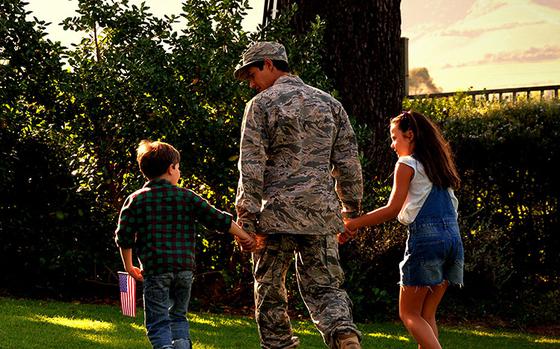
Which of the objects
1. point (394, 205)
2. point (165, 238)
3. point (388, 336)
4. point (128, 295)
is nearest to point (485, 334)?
point (388, 336)

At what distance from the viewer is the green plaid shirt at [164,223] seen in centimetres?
560

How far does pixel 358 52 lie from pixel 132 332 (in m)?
4.43

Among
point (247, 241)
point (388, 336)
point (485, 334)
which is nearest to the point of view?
point (247, 241)

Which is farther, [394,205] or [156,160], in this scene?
[394,205]

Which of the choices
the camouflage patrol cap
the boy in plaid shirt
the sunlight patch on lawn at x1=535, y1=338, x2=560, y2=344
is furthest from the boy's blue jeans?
the sunlight patch on lawn at x1=535, y1=338, x2=560, y2=344

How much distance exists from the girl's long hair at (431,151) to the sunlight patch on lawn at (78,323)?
10.6ft

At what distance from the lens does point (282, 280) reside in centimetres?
573

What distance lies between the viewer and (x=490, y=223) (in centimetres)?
1071

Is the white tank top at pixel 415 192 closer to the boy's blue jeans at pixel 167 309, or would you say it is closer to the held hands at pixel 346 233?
the held hands at pixel 346 233

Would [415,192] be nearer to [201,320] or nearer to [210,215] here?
[210,215]

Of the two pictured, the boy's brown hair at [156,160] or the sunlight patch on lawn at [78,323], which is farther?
the sunlight patch on lawn at [78,323]

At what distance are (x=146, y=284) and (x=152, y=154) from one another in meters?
0.74

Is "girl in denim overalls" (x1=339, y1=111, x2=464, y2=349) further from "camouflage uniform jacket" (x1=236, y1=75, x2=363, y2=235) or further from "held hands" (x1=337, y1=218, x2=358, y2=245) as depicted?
"camouflage uniform jacket" (x1=236, y1=75, x2=363, y2=235)

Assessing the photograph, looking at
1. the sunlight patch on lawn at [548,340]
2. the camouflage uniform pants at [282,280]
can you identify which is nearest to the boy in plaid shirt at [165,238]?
the camouflage uniform pants at [282,280]
